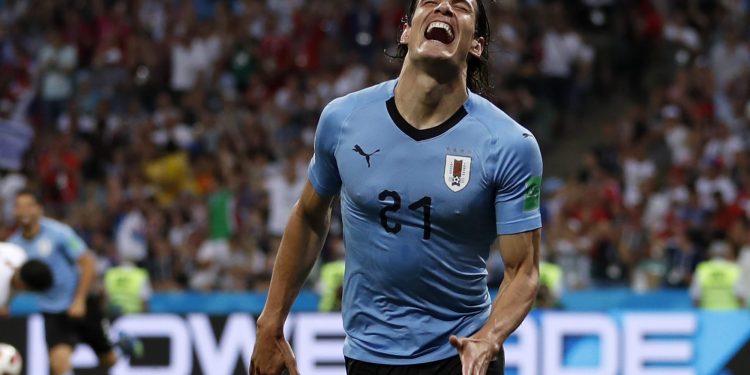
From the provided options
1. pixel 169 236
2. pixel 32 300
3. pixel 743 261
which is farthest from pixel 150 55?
pixel 743 261

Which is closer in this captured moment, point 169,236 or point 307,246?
point 307,246

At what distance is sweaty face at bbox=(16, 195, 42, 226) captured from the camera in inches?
439

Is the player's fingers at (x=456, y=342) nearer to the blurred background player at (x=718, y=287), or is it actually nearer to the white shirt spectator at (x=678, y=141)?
the blurred background player at (x=718, y=287)

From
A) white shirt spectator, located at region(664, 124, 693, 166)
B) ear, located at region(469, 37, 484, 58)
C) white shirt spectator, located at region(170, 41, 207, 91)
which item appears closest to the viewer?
ear, located at region(469, 37, 484, 58)

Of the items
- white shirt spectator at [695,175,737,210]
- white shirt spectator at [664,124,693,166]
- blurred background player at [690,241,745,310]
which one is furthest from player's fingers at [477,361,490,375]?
white shirt spectator at [664,124,693,166]

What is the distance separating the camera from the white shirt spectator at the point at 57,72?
61.7 ft

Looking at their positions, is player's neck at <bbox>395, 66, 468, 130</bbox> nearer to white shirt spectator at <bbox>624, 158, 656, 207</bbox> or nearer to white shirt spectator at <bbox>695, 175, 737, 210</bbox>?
white shirt spectator at <bbox>695, 175, 737, 210</bbox>

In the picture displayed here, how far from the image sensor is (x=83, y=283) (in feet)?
36.8

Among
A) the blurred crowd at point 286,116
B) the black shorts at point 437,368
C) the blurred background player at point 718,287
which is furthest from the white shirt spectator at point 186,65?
the black shorts at point 437,368

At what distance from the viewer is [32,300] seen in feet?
44.6

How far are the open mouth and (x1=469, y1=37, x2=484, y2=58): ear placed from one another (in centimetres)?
13

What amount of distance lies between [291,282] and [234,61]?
14408 mm

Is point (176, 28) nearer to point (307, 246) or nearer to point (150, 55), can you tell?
point (150, 55)

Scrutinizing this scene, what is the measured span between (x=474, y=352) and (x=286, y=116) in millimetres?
13766
